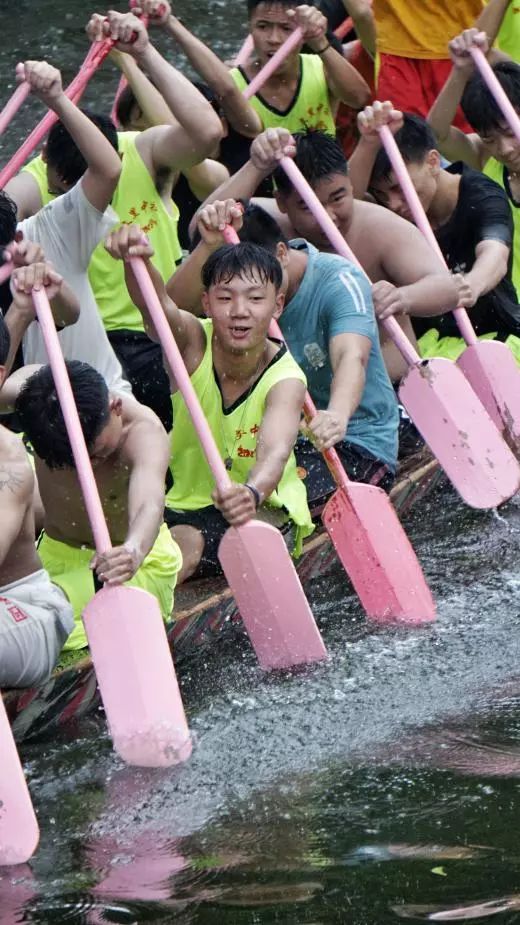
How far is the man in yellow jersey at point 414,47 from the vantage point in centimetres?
788

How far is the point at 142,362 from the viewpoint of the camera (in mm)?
6223

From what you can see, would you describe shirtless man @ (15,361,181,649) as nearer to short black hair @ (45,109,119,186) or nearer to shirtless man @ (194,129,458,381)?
short black hair @ (45,109,119,186)

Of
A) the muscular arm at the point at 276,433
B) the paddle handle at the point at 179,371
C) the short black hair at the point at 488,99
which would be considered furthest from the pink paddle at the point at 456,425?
the short black hair at the point at 488,99

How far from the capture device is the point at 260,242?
18.7 ft

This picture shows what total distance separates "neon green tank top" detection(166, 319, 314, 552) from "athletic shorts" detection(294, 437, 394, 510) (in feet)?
1.02

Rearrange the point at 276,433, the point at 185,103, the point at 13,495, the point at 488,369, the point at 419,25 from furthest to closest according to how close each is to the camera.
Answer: the point at 419,25 < the point at 488,369 < the point at 185,103 < the point at 276,433 < the point at 13,495

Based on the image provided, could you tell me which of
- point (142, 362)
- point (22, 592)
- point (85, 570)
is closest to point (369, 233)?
point (142, 362)

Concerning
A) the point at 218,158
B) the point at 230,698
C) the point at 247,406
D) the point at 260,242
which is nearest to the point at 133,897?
the point at 230,698

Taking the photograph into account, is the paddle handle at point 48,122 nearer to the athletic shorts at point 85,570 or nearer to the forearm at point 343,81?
the athletic shorts at point 85,570

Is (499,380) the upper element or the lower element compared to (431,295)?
lower

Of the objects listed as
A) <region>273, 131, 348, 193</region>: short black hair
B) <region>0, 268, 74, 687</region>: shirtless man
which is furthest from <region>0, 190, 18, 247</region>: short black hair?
<region>273, 131, 348, 193</region>: short black hair

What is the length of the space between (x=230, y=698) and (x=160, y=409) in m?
1.73

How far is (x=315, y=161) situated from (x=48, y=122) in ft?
2.97

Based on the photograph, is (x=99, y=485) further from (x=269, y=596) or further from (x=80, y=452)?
(x=269, y=596)
